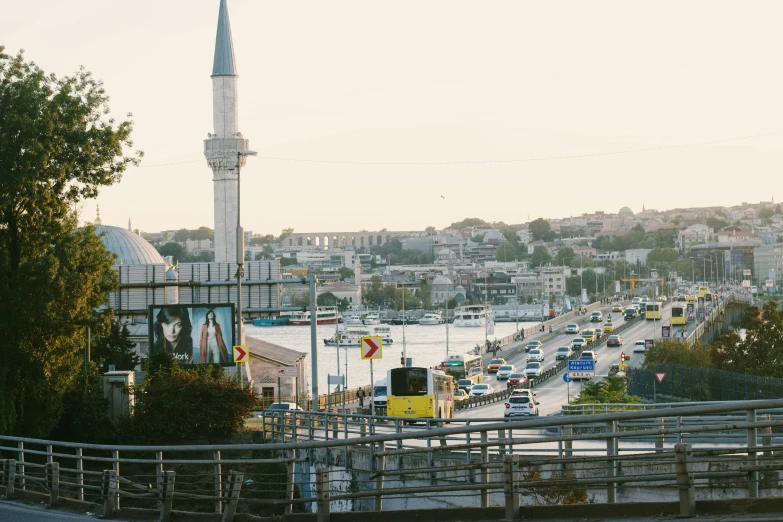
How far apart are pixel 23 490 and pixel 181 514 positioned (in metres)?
3.28

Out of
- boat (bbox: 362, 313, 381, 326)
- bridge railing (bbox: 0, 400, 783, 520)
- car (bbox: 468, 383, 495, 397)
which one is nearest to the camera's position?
bridge railing (bbox: 0, 400, 783, 520)

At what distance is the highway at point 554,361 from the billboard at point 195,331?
7.17 metres

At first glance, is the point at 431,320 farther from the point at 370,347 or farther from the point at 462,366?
the point at 370,347

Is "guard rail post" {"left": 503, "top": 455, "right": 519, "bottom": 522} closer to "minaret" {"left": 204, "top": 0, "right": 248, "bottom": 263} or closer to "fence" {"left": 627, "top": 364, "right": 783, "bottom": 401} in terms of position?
"fence" {"left": 627, "top": 364, "right": 783, "bottom": 401}

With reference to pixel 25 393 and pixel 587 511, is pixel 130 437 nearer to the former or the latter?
pixel 25 393

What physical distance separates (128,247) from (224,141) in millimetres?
26314

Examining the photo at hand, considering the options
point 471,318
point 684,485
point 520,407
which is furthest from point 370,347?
point 471,318

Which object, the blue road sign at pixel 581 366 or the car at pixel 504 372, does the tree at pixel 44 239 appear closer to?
the blue road sign at pixel 581 366

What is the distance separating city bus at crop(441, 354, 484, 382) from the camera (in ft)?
231

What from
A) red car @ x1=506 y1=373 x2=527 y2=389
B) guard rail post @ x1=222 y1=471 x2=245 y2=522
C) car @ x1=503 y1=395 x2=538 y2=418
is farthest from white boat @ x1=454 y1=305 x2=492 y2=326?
guard rail post @ x1=222 y1=471 x2=245 y2=522

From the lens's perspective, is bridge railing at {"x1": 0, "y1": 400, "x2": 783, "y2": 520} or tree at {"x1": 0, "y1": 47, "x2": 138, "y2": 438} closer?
bridge railing at {"x1": 0, "y1": 400, "x2": 783, "y2": 520}

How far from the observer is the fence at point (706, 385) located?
32.6m

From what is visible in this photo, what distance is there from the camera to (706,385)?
120 ft

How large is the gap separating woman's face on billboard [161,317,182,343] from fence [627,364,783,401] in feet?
46.2
